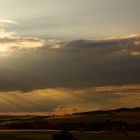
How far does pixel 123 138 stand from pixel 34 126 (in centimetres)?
4375

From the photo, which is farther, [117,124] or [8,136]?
[117,124]

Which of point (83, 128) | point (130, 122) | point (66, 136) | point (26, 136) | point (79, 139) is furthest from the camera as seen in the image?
point (130, 122)

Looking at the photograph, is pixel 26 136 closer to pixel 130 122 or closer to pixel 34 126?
pixel 34 126

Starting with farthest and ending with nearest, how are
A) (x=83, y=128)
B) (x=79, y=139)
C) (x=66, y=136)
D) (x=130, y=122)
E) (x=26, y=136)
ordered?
1. (x=130, y=122)
2. (x=83, y=128)
3. (x=26, y=136)
4. (x=79, y=139)
5. (x=66, y=136)

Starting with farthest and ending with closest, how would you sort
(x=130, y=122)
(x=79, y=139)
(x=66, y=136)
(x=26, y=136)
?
(x=130, y=122) → (x=26, y=136) → (x=79, y=139) → (x=66, y=136)

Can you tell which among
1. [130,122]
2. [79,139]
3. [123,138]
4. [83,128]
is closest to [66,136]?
[79,139]

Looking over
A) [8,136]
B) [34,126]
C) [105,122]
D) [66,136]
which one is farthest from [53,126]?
[66,136]

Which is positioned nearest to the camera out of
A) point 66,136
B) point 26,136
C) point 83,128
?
point 66,136

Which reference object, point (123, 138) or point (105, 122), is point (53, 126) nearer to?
point (105, 122)

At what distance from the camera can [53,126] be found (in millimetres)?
143125

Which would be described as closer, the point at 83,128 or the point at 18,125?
the point at 83,128

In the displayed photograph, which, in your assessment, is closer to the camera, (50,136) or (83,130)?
(50,136)

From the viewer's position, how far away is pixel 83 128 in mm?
139250

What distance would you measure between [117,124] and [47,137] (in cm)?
3794
